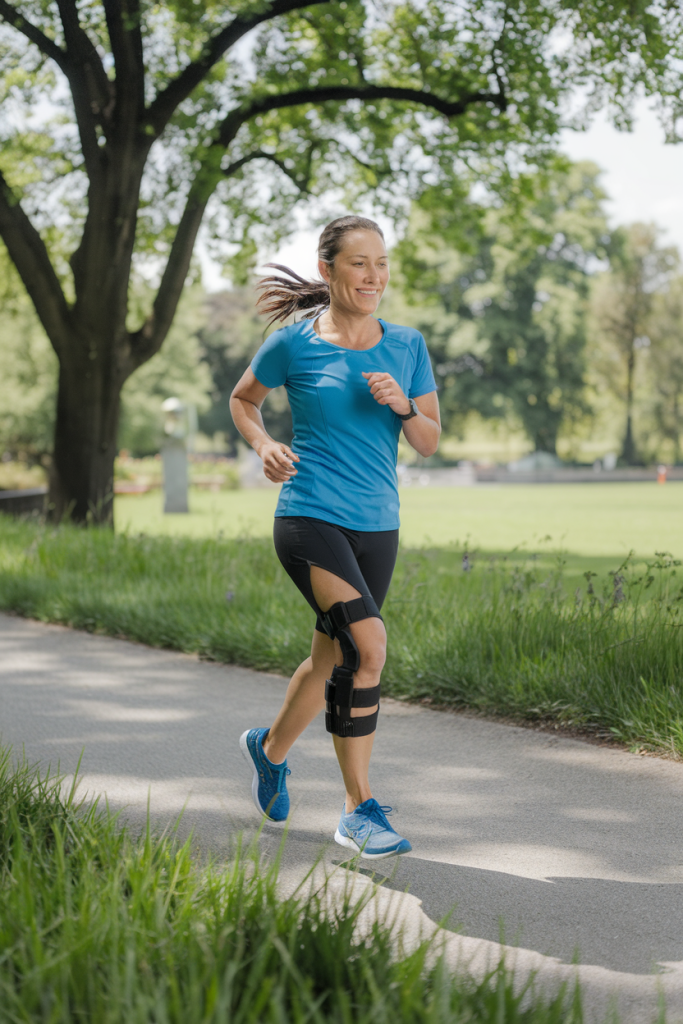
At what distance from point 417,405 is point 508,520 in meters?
18.7

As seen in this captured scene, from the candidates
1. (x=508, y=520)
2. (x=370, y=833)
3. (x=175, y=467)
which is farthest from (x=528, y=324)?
(x=370, y=833)

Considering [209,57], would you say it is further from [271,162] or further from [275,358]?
[275,358]

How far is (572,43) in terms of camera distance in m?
13.5

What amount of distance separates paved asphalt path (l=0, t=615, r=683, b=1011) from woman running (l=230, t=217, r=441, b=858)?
341 mm

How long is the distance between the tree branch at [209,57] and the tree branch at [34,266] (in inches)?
81.9

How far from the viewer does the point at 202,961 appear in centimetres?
219

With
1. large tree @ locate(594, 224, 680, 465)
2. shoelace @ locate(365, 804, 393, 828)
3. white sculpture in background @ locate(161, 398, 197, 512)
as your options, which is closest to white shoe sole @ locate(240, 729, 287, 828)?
shoelace @ locate(365, 804, 393, 828)

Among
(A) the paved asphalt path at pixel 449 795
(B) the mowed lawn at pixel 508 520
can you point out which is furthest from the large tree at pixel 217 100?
(A) the paved asphalt path at pixel 449 795

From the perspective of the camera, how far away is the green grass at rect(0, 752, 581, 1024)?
6.57 feet

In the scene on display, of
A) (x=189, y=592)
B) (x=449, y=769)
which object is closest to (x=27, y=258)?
(x=189, y=592)

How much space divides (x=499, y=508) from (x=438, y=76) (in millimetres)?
13783

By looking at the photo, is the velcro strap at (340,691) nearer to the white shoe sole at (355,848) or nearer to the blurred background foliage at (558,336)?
the white shoe sole at (355,848)

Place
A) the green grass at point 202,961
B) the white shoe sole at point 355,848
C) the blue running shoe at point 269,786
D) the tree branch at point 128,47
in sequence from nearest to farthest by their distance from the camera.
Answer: the green grass at point 202,961 → the white shoe sole at point 355,848 → the blue running shoe at point 269,786 → the tree branch at point 128,47

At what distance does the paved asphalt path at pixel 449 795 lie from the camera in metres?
3.07
